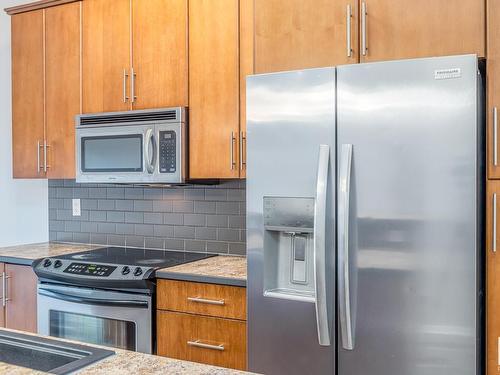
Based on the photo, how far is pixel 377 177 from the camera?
1.93 meters

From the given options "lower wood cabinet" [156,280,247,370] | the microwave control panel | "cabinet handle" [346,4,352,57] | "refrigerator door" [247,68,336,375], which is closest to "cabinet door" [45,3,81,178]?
the microwave control panel

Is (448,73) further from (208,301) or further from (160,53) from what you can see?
(160,53)

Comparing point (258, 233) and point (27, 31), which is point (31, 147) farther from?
point (258, 233)

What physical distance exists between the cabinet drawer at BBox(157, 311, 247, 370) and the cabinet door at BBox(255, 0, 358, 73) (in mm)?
1196

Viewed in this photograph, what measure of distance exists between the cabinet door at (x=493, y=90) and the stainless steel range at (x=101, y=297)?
1.63 meters

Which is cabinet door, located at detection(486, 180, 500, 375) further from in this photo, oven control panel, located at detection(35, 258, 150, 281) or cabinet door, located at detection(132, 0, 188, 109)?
cabinet door, located at detection(132, 0, 188, 109)

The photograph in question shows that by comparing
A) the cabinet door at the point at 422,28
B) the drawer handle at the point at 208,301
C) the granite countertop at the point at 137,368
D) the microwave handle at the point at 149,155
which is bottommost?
the drawer handle at the point at 208,301

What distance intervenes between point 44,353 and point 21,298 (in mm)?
2038

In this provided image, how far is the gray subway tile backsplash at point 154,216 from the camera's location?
3.15 m

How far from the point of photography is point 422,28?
2.02m

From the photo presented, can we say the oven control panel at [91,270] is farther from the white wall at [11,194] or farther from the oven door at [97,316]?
the white wall at [11,194]

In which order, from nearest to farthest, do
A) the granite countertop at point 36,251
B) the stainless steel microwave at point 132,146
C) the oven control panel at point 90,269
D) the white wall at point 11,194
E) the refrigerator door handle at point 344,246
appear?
1. the refrigerator door handle at point 344,246
2. the oven control panel at point 90,269
3. the stainless steel microwave at point 132,146
4. the granite countertop at point 36,251
5. the white wall at point 11,194

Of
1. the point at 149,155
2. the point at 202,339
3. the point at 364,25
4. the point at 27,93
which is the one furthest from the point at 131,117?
the point at 364,25

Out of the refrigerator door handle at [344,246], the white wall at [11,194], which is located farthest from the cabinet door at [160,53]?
the white wall at [11,194]
